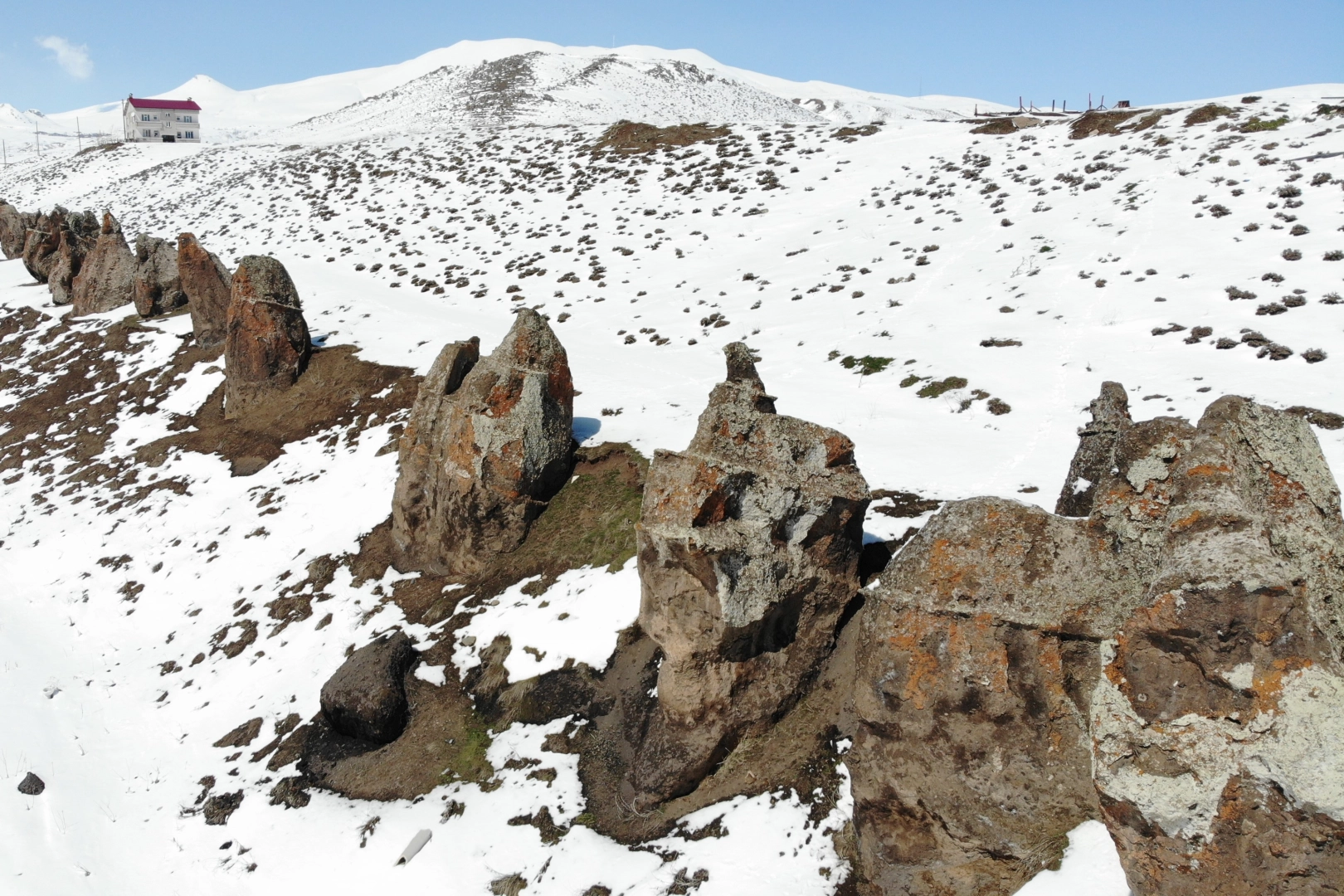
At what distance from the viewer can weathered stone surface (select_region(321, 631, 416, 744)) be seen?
977 cm

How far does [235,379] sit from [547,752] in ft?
49.2

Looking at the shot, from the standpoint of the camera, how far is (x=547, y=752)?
8891 mm

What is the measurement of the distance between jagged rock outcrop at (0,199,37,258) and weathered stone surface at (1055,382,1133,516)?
156 feet

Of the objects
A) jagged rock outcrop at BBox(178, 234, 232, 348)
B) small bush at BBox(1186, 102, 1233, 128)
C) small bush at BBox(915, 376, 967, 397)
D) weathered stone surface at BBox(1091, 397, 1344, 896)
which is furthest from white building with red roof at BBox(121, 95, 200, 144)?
weathered stone surface at BBox(1091, 397, 1344, 896)

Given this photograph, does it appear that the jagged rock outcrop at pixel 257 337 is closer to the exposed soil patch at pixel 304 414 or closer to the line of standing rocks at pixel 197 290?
the line of standing rocks at pixel 197 290

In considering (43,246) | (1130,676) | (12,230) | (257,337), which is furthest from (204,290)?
(12,230)

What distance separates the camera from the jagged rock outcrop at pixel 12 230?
128 feet

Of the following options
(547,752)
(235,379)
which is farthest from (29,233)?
(547,752)

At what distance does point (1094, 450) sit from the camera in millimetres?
7121

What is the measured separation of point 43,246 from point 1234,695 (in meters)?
42.2

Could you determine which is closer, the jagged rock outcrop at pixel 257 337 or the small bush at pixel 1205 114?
the jagged rock outcrop at pixel 257 337

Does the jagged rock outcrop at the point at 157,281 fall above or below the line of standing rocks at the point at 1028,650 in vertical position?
above

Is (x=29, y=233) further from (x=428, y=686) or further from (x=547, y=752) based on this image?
(x=547, y=752)

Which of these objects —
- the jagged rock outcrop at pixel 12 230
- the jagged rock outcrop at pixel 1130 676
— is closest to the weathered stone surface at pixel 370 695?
the jagged rock outcrop at pixel 1130 676
